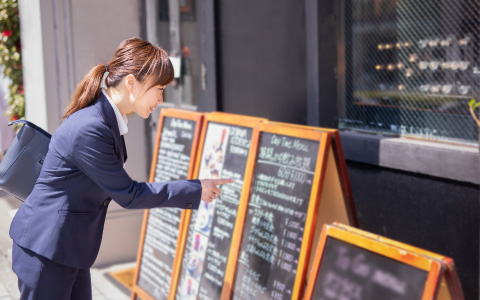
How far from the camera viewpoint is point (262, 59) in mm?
4812

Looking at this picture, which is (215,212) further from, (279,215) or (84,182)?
(84,182)

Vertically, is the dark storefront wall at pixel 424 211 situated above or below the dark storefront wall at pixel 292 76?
below

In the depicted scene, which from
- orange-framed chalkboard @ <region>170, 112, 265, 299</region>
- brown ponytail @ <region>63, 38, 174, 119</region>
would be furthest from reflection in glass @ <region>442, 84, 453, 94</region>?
brown ponytail @ <region>63, 38, 174, 119</region>

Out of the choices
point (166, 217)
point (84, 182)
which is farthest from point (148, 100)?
point (166, 217)

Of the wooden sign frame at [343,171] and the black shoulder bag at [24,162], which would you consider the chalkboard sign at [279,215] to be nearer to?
the wooden sign frame at [343,171]

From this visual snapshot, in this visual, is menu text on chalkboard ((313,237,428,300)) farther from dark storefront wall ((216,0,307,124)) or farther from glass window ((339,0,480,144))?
dark storefront wall ((216,0,307,124))

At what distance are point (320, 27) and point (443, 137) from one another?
1.32 meters

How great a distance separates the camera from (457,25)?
372 cm

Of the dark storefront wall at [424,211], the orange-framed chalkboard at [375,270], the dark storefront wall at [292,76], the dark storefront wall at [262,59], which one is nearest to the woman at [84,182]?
the orange-framed chalkboard at [375,270]

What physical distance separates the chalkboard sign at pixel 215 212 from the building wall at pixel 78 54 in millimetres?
1891

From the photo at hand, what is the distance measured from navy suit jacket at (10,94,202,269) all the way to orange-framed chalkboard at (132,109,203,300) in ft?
5.28

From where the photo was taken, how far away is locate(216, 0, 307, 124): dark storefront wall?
4.75 metres

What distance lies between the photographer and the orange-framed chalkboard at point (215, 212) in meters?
3.73

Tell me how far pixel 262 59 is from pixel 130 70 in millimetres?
2405
